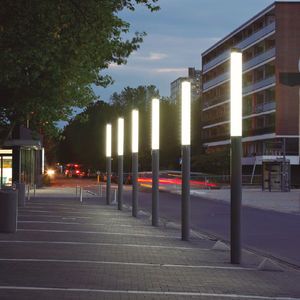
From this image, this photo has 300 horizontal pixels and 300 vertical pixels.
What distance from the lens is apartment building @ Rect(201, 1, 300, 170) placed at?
225ft

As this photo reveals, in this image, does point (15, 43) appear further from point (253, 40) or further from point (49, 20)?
point (253, 40)

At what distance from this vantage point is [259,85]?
74.6 m

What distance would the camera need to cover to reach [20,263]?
389 inches

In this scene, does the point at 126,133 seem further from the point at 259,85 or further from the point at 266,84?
the point at 266,84

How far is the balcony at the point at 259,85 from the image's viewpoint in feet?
233

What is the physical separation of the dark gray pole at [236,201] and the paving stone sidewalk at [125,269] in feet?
0.90

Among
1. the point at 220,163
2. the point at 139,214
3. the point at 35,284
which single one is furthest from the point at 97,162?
the point at 35,284

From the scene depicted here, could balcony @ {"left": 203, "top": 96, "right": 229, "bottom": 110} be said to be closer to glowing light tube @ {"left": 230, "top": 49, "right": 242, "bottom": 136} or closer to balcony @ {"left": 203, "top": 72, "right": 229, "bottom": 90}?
balcony @ {"left": 203, "top": 72, "right": 229, "bottom": 90}

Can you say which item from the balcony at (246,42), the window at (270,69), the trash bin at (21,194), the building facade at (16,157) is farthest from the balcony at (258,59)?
the trash bin at (21,194)

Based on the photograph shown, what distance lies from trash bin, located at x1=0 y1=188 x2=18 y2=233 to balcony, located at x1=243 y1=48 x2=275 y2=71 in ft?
191

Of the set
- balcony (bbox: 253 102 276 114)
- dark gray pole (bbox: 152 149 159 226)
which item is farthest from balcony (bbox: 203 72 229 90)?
dark gray pole (bbox: 152 149 159 226)

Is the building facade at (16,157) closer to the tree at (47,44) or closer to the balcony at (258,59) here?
the tree at (47,44)

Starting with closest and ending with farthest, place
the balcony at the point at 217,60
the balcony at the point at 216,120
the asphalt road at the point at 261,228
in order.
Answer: the asphalt road at the point at 261,228 → the balcony at the point at 217,60 → the balcony at the point at 216,120

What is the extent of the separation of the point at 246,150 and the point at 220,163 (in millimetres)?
10412
